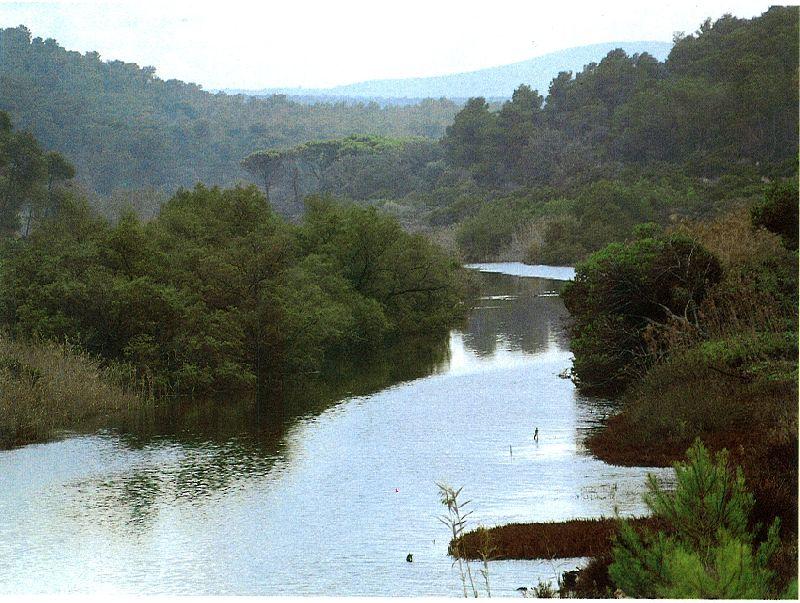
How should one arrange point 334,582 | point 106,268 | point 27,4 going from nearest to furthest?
1. point 334,582
2. point 27,4
3. point 106,268

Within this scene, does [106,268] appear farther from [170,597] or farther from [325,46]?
[170,597]

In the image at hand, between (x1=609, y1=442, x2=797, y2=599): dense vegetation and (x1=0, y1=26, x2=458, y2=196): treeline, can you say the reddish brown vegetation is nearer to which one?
(x1=609, y1=442, x2=797, y2=599): dense vegetation

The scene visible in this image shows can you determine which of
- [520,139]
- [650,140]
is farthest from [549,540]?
[520,139]

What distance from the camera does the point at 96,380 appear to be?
55.8ft

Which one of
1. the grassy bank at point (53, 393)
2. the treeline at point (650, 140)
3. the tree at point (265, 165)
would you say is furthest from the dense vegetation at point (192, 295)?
the tree at point (265, 165)

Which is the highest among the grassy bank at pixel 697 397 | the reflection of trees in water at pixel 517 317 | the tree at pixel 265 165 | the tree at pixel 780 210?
the tree at pixel 780 210

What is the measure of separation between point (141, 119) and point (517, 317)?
9.46 meters

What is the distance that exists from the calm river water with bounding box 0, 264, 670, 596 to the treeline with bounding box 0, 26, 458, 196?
431 cm

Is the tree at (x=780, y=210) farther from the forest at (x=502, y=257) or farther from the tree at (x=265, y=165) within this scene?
the tree at (x=265, y=165)

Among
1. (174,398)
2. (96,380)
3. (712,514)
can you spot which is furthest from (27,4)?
(174,398)

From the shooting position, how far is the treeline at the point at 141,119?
14.9 m

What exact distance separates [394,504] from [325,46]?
3817mm

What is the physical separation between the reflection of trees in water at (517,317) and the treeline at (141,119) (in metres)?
4.28

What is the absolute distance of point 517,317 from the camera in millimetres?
26422
